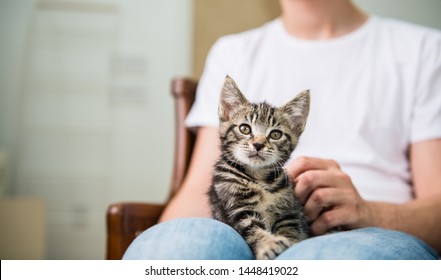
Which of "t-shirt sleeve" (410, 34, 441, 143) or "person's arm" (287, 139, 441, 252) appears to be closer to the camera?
"person's arm" (287, 139, 441, 252)

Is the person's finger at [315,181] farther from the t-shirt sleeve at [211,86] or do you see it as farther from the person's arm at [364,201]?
the t-shirt sleeve at [211,86]

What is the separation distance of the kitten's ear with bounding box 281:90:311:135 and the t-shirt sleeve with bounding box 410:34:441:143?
0.26 m

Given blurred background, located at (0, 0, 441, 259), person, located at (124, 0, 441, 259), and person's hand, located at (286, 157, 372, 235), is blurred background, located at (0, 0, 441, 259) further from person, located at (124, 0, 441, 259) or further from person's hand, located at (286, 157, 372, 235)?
person's hand, located at (286, 157, 372, 235)

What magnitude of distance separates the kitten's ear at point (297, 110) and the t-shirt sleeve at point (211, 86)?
0.18m

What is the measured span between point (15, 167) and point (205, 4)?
420 millimetres

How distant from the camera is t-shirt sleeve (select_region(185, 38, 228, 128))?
26.2 inches

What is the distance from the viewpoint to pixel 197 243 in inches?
17.7

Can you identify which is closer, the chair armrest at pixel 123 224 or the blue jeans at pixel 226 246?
the blue jeans at pixel 226 246

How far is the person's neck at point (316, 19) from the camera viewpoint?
657 mm

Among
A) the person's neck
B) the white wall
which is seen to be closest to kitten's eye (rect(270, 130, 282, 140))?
the person's neck

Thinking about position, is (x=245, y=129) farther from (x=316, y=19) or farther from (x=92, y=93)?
(x=92, y=93)

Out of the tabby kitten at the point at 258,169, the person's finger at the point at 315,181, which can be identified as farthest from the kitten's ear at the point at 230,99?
the person's finger at the point at 315,181
